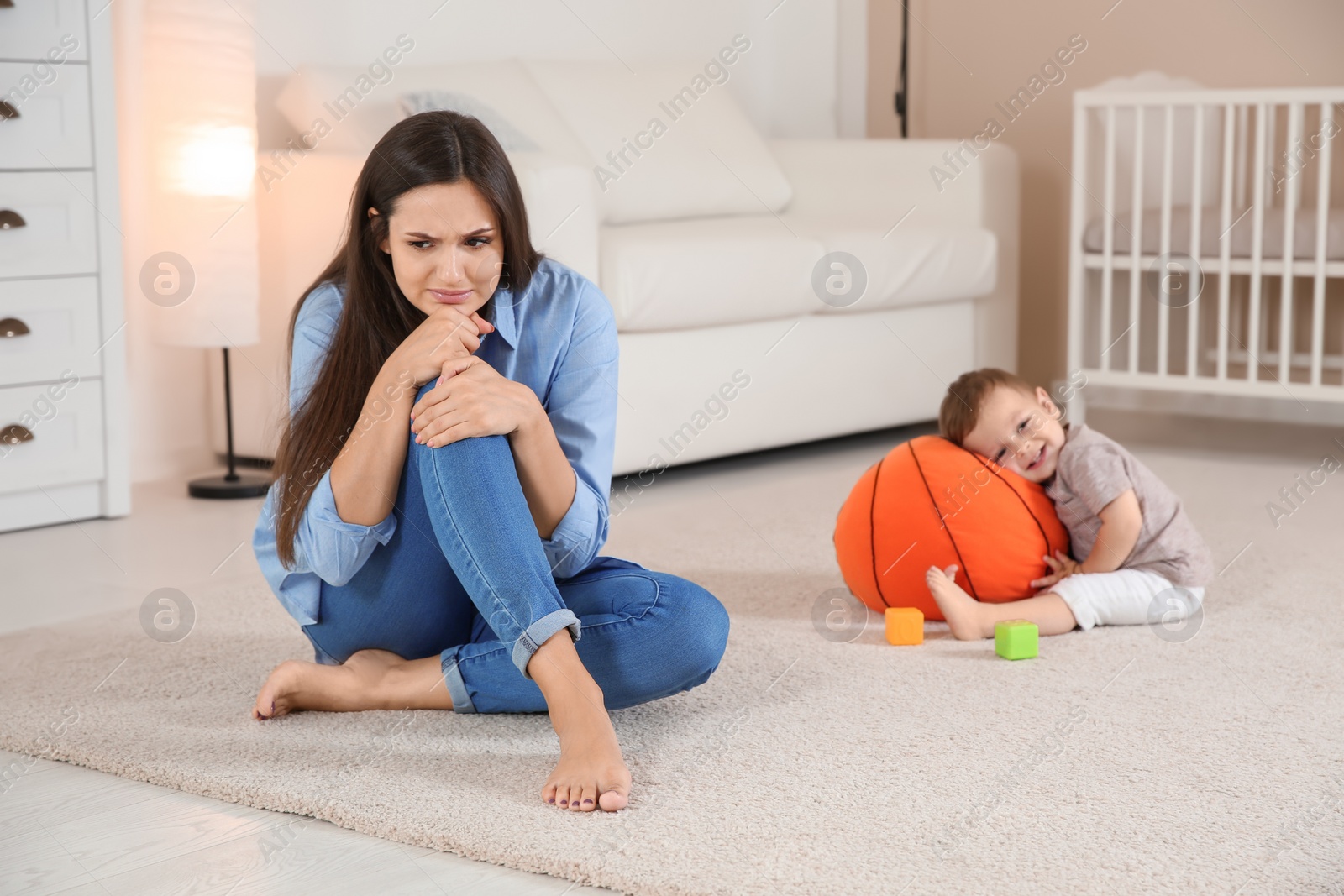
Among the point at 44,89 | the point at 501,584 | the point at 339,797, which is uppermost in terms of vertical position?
the point at 44,89

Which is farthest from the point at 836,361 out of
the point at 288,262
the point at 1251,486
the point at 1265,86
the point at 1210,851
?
the point at 1210,851

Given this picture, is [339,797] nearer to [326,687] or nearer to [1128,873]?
[326,687]

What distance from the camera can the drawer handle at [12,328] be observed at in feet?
8.45

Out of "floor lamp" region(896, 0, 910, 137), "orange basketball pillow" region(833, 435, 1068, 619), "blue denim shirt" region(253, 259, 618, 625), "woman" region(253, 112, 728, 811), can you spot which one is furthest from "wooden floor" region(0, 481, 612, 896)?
"floor lamp" region(896, 0, 910, 137)

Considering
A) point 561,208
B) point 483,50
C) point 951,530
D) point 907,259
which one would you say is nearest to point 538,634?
point 951,530

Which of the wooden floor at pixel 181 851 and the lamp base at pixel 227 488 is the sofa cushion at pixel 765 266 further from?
the wooden floor at pixel 181 851

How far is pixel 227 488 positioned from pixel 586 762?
6.02ft

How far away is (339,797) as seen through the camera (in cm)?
136

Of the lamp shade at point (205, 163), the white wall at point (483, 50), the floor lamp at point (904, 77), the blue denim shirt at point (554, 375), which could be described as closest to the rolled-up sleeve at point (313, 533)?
the blue denim shirt at point (554, 375)

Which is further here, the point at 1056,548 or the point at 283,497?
the point at 1056,548

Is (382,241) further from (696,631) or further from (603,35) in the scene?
(603,35)

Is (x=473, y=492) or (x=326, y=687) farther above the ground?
(x=473, y=492)

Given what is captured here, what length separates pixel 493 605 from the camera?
1.38 m

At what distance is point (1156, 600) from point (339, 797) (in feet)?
3.70
